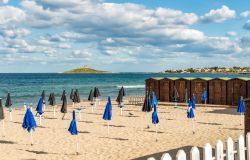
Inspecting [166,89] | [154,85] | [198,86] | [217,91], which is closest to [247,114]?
[217,91]

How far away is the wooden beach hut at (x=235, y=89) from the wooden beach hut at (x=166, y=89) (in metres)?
6.10

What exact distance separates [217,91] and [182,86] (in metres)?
3.84

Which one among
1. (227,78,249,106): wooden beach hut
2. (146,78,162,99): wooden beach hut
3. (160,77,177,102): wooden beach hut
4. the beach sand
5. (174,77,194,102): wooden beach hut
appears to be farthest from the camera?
(146,78,162,99): wooden beach hut

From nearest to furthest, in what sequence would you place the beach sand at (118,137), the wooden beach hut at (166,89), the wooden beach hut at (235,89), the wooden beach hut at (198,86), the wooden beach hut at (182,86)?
the beach sand at (118,137)
the wooden beach hut at (235,89)
the wooden beach hut at (198,86)
the wooden beach hut at (182,86)
the wooden beach hut at (166,89)

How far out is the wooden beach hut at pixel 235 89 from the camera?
3197 cm

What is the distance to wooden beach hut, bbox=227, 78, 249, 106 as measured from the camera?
105 feet

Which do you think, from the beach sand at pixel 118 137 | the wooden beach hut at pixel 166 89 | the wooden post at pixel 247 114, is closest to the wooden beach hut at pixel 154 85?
the wooden beach hut at pixel 166 89

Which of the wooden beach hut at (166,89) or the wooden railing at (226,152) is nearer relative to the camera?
the wooden railing at (226,152)

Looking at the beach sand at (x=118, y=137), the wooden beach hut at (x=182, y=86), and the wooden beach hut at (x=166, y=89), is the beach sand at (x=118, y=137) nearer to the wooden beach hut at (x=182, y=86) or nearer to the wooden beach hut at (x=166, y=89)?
the wooden beach hut at (x=182, y=86)

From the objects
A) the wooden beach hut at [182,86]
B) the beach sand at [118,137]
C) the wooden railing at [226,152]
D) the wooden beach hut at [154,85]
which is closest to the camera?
the wooden railing at [226,152]

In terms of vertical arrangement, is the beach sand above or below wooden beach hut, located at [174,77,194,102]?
below

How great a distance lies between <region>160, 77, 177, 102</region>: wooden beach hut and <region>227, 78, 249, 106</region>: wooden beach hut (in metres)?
6.10

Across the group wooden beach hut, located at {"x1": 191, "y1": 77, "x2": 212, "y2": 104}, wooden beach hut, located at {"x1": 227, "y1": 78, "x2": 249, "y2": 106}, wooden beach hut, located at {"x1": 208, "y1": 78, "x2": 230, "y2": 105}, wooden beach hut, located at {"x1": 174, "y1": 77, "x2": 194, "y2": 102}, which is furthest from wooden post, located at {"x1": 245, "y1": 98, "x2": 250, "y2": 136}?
wooden beach hut, located at {"x1": 174, "y1": 77, "x2": 194, "y2": 102}

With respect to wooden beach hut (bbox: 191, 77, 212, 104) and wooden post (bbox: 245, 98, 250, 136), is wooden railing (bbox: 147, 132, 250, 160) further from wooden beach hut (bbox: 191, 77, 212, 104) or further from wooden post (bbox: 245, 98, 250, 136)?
wooden beach hut (bbox: 191, 77, 212, 104)
